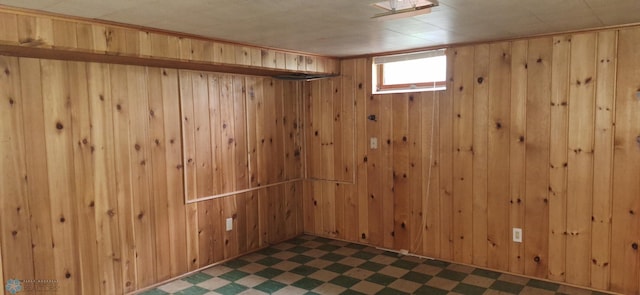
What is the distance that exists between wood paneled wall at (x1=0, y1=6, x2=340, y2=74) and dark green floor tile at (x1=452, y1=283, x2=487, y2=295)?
2432 mm

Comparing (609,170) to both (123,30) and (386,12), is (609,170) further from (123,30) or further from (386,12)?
(123,30)

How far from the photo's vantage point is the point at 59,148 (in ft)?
10.2

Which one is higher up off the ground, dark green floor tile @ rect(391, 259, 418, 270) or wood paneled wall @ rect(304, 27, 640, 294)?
wood paneled wall @ rect(304, 27, 640, 294)

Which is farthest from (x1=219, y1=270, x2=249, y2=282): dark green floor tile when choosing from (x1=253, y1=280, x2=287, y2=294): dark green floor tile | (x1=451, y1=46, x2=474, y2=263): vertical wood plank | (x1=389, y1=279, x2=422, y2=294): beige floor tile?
(x1=451, y1=46, x2=474, y2=263): vertical wood plank

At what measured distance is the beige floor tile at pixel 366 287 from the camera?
3.49 meters

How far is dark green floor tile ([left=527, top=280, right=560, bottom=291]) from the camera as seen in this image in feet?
11.3

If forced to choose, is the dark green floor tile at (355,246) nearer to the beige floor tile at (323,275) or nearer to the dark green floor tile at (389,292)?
the beige floor tile at (323,275)

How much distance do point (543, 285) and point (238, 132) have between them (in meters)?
3.04

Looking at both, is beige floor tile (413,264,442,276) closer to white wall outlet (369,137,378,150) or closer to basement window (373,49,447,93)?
white wall outlet (369,137,378,150)

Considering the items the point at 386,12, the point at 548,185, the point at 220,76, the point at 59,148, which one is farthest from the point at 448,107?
the point at 59,148

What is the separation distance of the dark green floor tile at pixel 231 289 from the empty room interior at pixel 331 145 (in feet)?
0.09

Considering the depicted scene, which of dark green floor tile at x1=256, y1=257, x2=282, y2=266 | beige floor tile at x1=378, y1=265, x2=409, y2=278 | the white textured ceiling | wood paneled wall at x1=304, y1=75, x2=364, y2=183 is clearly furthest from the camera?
wood paneled wall at x1=304, y1=75, x2=364, y2=183

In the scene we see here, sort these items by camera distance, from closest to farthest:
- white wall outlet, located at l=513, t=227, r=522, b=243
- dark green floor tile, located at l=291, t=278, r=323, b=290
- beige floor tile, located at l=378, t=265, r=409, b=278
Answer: dark green floor tile, located at l=291, t=278, r=323, b=290
white wall outlet, located at l=513, t=227, r=522, b=243
beige floor tile, located at l=378, t=265, r=409, b=278

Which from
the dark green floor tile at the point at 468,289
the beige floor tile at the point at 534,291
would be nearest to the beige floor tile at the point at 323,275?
the dark green floor tile at the point at 468,289
